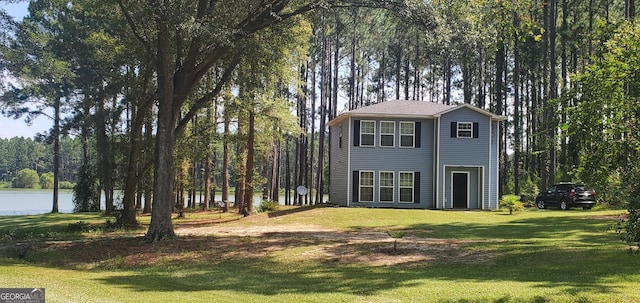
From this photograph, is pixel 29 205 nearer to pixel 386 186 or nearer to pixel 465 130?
pixel 386 186

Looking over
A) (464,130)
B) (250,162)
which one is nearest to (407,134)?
(464,130)

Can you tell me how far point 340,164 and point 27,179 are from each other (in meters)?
82.6

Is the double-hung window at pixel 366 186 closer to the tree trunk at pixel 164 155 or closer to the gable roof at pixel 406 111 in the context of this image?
the gable roof at pixel 406 111

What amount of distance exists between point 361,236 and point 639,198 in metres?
10.0

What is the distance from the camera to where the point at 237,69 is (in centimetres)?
2041

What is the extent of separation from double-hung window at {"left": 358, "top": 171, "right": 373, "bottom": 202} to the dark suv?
9.85m

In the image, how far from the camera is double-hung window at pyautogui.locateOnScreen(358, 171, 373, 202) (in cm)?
2858

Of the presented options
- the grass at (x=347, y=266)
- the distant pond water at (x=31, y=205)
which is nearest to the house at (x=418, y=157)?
the grass at (x=347, y=266)

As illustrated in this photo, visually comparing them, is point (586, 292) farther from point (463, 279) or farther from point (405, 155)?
point (405, 155)

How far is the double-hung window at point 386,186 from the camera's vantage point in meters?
28.6

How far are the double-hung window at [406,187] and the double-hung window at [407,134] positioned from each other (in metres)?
1.54

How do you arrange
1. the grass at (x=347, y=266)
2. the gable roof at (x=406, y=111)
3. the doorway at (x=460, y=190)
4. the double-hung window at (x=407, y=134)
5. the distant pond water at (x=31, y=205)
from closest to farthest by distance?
the grass at (x=347, y=266) → the gable roof at (x=406, y=111) → the double-hung window at (x=407, y=134) → the doorway at (x=460, y=190) → the distant pond water at (x=31, y=205)

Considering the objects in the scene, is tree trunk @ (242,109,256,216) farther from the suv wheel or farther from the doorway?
the suv wheel

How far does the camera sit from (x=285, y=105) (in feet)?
86.3
